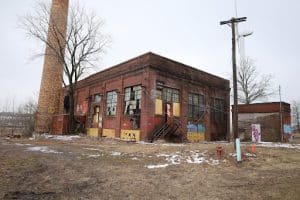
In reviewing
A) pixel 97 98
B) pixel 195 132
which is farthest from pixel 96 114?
pixel 195 132

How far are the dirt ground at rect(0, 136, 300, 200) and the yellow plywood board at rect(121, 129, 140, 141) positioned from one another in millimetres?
9303

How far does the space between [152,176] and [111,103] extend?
17189 millimetres

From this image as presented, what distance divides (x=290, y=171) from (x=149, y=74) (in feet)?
44.5

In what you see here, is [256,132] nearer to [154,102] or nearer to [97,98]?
[154,102]

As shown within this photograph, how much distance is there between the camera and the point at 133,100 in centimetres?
2225

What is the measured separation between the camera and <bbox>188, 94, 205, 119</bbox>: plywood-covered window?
24844mm

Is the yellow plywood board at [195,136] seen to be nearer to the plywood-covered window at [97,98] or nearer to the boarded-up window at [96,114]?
the boarded-up window at [96,114]

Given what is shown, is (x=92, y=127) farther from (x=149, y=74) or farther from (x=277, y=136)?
(x=277, y=136)

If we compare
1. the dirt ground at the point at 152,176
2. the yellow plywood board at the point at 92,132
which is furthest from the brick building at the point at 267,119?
the dirt ground at the point at 152,176

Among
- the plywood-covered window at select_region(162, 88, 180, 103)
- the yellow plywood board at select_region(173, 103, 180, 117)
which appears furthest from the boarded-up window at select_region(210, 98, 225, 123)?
the plywood-covered window at select_region(162, 88, 180, 103)

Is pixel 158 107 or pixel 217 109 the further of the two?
pixel 217 109

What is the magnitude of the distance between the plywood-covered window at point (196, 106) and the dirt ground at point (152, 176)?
43.0 ft

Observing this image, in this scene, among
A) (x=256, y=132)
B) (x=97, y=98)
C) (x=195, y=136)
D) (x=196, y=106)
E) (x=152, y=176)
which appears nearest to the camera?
(x=152, y=176)

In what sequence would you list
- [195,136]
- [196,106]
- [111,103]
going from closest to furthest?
[195,136], [111,103], [196,106]
